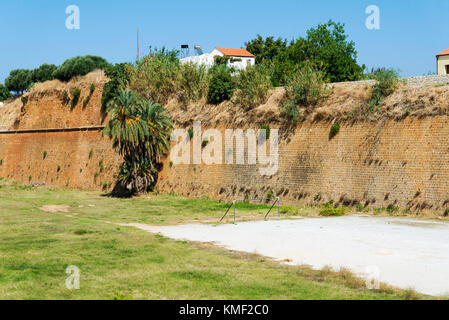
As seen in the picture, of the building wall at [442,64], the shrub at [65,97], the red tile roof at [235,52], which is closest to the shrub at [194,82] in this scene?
the shrub at [65,97]

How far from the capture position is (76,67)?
51125 mm

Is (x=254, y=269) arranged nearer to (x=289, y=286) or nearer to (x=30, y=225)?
(x=289, y=286)

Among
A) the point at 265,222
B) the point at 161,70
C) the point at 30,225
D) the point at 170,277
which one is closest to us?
the point at 170,277

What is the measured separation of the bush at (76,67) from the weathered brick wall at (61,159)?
7172mm

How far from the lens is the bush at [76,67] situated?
2015 inches

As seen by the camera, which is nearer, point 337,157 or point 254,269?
point 254,269

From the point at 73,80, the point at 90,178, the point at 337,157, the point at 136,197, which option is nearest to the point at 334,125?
the point at 337,157

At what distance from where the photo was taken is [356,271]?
11.3 m

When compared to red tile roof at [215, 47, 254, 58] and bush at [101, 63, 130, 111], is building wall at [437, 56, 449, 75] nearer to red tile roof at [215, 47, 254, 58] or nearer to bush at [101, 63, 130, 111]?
bush at [101, 63, 130, 111]

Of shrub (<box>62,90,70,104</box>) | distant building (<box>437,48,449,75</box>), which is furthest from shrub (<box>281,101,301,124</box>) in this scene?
distant building (<box>437,48,449,75</box>)

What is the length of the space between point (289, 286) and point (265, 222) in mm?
10906

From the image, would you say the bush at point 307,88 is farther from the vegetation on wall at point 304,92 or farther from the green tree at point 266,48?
the green tree at point 266,48

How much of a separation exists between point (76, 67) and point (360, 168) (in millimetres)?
35223

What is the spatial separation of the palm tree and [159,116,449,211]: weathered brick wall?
5.25 metres
